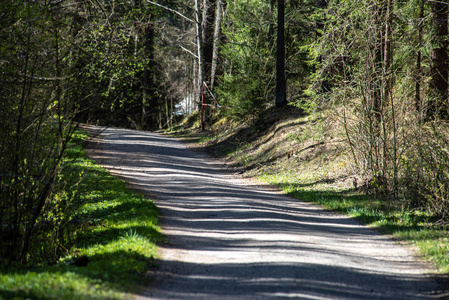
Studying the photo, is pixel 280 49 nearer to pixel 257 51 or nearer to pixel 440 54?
pixel 257 51

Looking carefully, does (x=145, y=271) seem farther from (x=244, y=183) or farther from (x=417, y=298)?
(x=244, y=183)

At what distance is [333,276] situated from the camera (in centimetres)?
627

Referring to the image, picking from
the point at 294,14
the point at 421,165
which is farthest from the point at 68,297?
the point at 294,14

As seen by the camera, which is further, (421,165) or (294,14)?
(294,14)

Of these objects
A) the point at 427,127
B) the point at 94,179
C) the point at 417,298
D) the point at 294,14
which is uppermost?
the point at 294,14

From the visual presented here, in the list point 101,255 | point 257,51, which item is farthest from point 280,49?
point 101,255

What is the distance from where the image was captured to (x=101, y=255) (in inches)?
276

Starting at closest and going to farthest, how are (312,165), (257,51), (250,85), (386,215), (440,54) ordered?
(386,215) < (440,54) < (312,165) < (250,85) < (257,51)

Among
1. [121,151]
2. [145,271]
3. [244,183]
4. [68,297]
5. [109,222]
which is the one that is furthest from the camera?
[121,151]

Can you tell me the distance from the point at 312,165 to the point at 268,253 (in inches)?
382

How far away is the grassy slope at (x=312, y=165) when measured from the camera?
931 centimetres

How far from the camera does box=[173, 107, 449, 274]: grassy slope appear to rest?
367 inches

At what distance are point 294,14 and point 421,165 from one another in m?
13.0

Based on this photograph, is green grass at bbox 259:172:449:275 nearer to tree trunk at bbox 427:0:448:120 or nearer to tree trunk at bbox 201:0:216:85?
tree trunk at bbox 427:0:448:120
